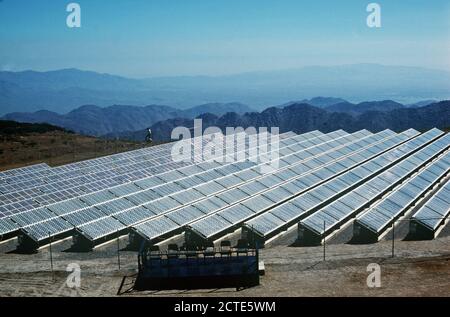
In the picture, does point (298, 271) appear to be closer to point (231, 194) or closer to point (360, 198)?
point (231, 194)

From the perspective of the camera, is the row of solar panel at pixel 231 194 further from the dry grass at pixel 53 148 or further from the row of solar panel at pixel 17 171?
the dry grass at pixel 53 148

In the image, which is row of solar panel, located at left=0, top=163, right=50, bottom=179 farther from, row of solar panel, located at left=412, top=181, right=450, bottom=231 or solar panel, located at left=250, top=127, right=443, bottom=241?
row of solar panel, located at left=412, top=181, right=450, bottom=231

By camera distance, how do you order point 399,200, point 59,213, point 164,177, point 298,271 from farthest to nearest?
point 164,177, point 399,200, point 59,213, point 298,271

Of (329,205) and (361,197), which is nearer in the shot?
(329,205)

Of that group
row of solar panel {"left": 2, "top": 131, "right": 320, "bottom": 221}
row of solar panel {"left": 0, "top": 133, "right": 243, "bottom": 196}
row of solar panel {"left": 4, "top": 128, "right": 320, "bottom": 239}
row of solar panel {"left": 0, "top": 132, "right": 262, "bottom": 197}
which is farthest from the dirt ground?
row of solar panel {"left": 0, "top": 132, "right": 262, "bottom": 197}

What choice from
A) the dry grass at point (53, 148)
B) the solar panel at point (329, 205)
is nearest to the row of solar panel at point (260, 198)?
the solar panel at point (329, 205)

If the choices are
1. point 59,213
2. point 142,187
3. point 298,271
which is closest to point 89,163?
point 142,187
